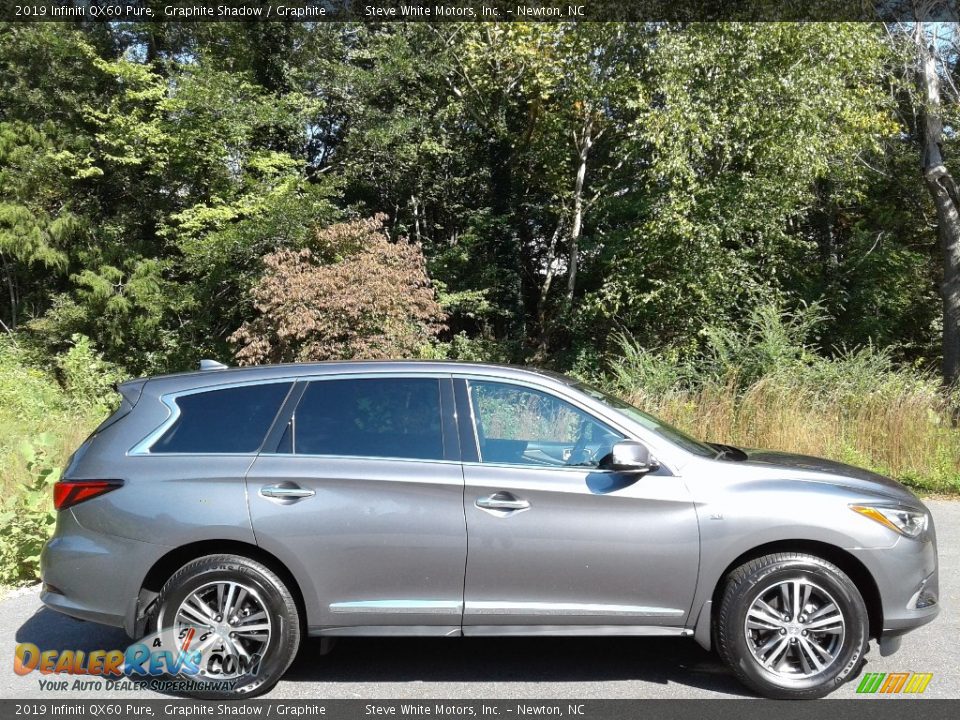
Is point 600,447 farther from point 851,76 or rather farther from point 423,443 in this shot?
point 851,76

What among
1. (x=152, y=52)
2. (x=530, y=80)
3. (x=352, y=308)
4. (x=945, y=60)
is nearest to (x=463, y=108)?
(x=530, y=80)

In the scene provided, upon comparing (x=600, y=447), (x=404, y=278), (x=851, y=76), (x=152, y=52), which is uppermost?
(x=152, y=52)

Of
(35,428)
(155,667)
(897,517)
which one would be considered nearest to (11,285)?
(35,428)

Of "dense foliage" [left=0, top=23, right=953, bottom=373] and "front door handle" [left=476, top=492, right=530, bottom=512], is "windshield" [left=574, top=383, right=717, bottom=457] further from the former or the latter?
"dense foliage" [left=0, top=23, right=953, bottom=373]

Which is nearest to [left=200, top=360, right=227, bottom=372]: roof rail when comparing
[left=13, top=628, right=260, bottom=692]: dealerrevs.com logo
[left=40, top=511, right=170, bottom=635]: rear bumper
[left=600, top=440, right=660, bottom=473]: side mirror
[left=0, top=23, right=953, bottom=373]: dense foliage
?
[left=40, top=511, right=170, bottom=635]: rear bumper

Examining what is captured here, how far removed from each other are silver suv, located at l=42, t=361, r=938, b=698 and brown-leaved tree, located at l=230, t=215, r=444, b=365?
8.41 m

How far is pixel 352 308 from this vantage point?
12922 mm

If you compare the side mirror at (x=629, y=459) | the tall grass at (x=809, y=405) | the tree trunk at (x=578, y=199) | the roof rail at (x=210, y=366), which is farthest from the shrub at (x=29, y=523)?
the tree trunk at (x=578, y=199)

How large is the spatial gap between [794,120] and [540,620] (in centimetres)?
1230

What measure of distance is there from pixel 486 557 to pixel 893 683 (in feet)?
7.64

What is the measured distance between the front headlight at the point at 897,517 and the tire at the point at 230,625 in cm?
311

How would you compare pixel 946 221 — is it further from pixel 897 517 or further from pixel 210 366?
pixel 210 366

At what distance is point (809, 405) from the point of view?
11.6 metres

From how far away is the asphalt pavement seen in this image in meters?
4.53
